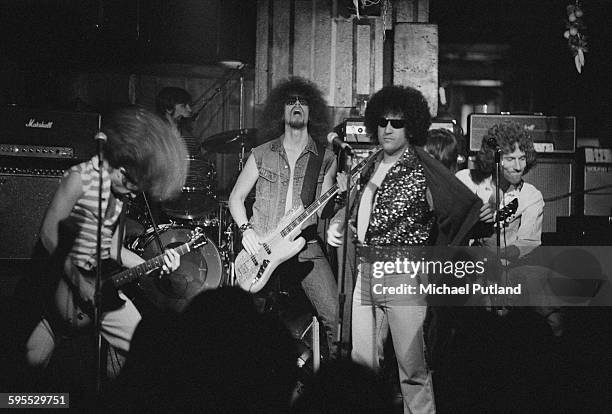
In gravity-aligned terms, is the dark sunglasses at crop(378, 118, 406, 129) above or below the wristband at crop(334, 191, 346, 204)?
above

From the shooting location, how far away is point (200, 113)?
7.96 meters

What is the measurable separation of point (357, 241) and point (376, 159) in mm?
556

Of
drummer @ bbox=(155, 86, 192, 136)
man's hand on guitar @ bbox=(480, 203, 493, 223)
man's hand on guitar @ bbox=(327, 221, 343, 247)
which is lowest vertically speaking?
man's hand on guitar @ bbox=(327, 221, 343, 247)

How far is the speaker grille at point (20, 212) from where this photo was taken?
16.2ft

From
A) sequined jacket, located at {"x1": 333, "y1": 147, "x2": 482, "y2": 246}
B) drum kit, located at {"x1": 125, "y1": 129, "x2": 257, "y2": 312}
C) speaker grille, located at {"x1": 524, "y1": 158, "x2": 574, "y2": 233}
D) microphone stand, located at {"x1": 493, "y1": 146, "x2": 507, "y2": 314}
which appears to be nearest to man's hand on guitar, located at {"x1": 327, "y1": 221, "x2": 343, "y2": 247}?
sequined jacket, located at {"x1": 333, "y1": 147, "x2": 482, "y2": 246}

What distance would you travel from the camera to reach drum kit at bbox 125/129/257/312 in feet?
18.1

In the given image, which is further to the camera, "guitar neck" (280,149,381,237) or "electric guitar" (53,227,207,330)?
"guitar neck" (280,149,381,237)

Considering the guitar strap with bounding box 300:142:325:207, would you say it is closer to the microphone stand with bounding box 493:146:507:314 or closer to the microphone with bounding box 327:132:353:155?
the microphone with bounding box 327:132:353:155

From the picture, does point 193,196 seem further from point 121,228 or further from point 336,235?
point 336,235

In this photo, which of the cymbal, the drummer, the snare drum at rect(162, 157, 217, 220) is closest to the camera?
the snare drum at rect(162, 157, 217, 220)

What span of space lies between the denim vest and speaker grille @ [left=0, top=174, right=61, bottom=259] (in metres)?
1.61

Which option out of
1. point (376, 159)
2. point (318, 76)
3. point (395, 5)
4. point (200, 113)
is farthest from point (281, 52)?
point (376, 159)

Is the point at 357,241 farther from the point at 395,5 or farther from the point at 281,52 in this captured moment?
the point at 395,5

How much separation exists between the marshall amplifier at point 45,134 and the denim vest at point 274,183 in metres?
1.35
